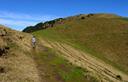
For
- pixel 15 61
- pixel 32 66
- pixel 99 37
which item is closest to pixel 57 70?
pixel 32 66

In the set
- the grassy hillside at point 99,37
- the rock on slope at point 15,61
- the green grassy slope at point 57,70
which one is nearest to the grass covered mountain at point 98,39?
the grassy hillside at point 99,37

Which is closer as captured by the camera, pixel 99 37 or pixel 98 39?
pixel 98 39

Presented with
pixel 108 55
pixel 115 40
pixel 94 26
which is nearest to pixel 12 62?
pixel 108 55

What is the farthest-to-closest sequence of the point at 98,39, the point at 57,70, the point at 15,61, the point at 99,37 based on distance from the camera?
1. the point at 99,37
2. the point at 98,39
3. the point at 15,61
4. the point at 57,70

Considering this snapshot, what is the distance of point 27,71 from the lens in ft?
133

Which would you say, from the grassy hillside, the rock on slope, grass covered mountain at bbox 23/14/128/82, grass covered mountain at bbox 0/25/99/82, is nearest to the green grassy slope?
grass covered mountain at bbox 0/25/99/82

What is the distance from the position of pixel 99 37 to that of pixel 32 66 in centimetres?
5571

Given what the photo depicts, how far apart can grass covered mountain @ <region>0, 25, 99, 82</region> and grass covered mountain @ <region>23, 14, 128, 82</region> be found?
671cm

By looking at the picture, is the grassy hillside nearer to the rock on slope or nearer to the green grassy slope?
the green grassy slope

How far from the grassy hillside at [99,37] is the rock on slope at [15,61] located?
23.8 meters

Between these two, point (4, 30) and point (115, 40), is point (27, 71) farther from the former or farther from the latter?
point (115, 40)

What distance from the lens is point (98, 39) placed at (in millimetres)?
93312

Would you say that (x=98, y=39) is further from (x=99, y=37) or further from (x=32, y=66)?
(x=32, y=66)

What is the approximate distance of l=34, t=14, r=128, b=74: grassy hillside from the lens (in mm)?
76062
